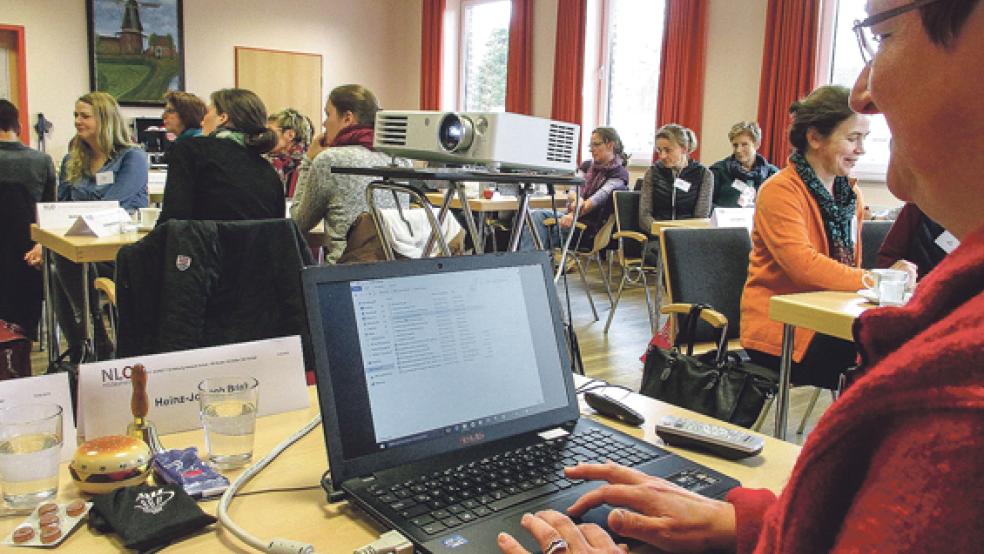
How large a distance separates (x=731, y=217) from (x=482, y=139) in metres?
2.45

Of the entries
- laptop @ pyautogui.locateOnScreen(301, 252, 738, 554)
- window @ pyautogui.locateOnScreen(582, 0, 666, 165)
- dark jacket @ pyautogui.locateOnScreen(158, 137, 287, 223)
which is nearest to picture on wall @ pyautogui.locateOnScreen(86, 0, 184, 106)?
window @ pyautogui.locateOnScreen(582, 0, 666, 165)

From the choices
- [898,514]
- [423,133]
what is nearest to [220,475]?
[898,514]

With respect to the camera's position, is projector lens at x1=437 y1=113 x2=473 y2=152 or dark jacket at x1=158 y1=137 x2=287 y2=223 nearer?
projector lens at x1=437 y1=113 x2=473 y2=152

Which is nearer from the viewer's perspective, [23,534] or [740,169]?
[23,534]

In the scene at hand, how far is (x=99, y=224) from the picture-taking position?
334 cm

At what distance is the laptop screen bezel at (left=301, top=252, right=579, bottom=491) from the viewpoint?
3.08 feet

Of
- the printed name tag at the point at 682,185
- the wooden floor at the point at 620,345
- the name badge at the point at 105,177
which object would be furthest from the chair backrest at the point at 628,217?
the name badge at the point at 105,177

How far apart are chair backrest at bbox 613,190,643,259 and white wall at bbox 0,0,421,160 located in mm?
5839

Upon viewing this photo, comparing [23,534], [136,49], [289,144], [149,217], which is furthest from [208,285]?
[136,49]

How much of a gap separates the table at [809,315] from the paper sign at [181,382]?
1.33m

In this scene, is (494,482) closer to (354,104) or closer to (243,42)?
(354,104)

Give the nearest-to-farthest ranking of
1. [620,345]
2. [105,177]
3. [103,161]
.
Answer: [105,177] < [103,161] < [620,345]

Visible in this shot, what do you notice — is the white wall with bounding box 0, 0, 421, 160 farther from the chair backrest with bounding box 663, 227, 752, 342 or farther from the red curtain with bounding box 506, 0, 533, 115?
the chair backrest with bounding box 663, 227, 752, 342

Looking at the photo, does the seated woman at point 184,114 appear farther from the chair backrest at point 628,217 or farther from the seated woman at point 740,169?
the seated woman at point 740,169
